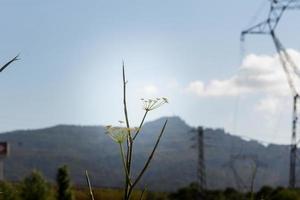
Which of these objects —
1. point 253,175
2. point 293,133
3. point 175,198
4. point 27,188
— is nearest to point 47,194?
point 27,188

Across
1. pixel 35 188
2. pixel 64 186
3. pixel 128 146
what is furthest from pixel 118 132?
pixel 64 186

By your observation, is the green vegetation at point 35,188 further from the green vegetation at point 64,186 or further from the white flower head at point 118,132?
the white flower head at point 118,132

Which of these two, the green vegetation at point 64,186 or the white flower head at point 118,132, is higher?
the white flower head at point 118,132

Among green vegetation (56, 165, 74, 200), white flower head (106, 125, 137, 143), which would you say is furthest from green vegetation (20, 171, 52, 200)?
white flower head (106, 125, 137, 143)

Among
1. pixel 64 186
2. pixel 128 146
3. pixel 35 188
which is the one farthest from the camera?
pixel 64 186

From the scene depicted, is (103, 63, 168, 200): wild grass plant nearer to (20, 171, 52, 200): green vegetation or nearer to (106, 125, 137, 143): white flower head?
(106, 125, 137, 143): white flower head

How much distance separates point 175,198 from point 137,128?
18707 cm

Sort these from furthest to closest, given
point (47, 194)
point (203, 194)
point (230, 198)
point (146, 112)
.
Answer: point (203, 194)
point (230, 198)
point (47, 194)
point (146, 112)

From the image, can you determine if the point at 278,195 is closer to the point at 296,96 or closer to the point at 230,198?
the point at 230,198

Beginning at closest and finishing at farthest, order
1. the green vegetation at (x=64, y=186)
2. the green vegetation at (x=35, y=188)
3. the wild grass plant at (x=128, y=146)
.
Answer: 1. the wild grass plant at (x=128, y=146)
2. the green vegetation at (x=35, y=188)
3. the green vegetation at (x=64, y=186)

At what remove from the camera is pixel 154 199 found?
634ft

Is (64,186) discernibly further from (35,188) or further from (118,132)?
(118,132)

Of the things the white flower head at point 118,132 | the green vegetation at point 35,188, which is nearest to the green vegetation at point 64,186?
the green vegetation at point 35,188

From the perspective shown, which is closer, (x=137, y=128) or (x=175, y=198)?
(x=137, y=128)
